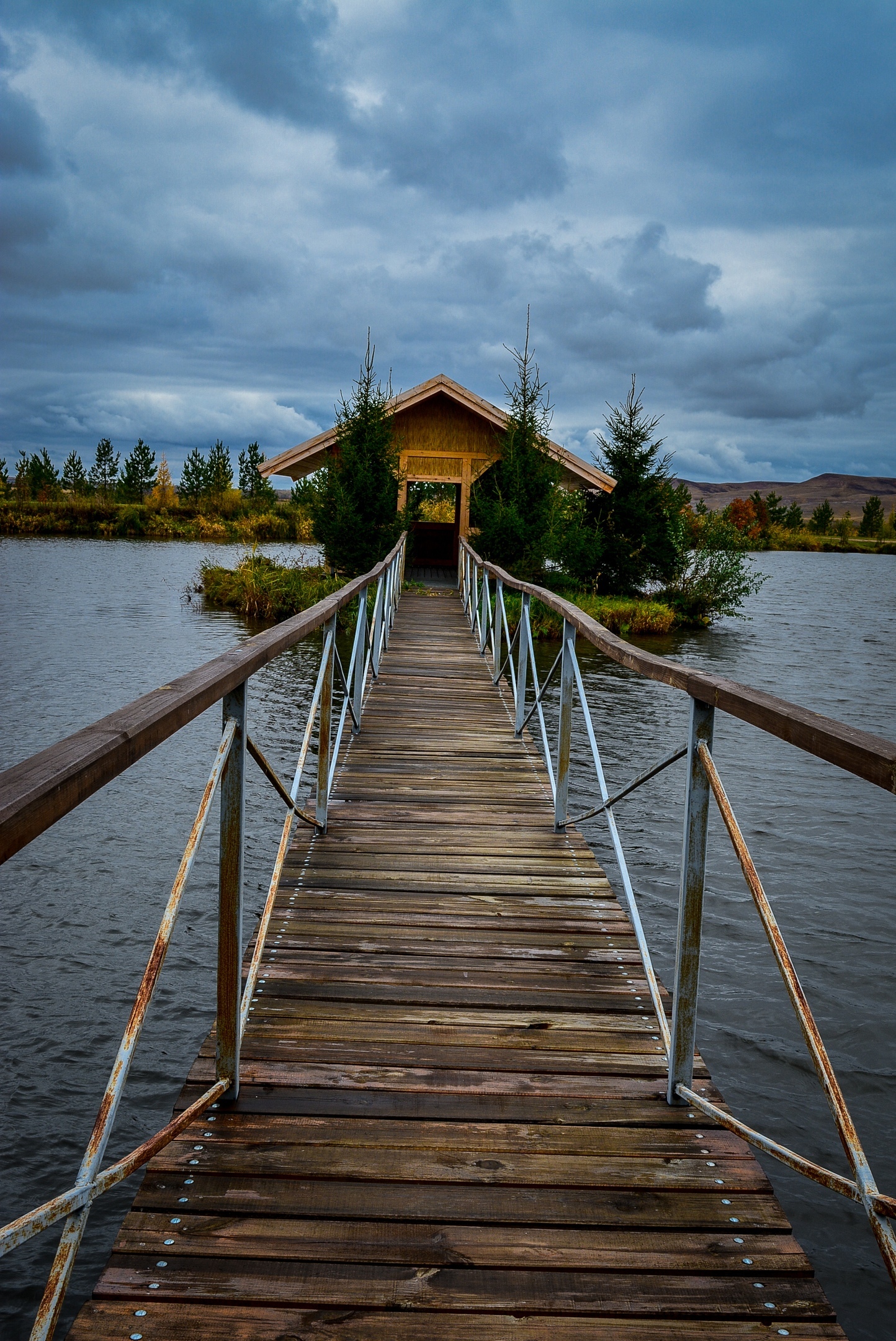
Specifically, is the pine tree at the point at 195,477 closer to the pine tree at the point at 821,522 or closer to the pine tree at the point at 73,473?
the pine tree at the point at 73,473

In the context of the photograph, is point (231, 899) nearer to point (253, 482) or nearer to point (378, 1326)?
point (378, 1326)

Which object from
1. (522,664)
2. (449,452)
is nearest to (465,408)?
(449,452)

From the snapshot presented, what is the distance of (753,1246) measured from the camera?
5.59 ft

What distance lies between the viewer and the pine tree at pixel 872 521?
80250 mm

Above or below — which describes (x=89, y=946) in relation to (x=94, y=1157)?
below

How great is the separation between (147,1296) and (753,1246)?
1.09 m

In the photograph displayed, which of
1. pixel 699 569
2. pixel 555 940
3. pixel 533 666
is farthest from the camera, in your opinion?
pixel 699 569

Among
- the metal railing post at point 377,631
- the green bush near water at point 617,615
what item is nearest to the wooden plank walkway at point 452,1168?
the metal railing post at point 377,631

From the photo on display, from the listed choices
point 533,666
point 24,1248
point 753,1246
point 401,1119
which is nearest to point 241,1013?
point 401,1119

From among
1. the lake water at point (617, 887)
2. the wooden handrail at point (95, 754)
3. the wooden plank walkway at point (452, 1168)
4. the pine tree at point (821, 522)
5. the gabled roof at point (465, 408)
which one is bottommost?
the lake water at point (617, 887)

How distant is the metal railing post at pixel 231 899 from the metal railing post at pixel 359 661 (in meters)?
3.69

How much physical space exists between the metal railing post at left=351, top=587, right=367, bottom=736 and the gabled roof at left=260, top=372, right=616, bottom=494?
41.6 feet

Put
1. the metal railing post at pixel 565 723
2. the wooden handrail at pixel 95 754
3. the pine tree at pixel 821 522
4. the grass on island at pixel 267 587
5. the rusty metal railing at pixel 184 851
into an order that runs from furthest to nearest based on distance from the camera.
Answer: the pine tree at pixel 821 522 → the grass on island at pixel 267 587 → the metal railing post at pixel 565 723 → the rusty metal railing at pixel 184 851 → the wooden handrail at pixel 95 754

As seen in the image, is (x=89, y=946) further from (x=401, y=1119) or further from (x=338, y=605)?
(x=401, y=1119)
